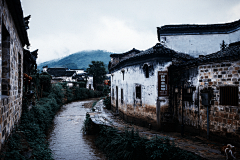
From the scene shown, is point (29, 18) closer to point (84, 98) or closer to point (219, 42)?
point (219, 42)

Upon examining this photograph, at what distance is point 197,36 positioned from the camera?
45.2 feet

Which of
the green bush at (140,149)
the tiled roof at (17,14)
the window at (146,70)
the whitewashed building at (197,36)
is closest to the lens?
the tiled roof at (17,14)

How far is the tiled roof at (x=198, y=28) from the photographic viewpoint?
13.3m

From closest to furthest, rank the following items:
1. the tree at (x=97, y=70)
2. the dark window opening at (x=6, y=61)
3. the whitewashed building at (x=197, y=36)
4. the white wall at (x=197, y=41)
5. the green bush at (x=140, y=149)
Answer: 1. the dark window opening at (x=6, y=61)
2. the green bush at (x=140, y=149)
3. the whitewashed building at (x=197, y=36)
4. the white wall at (x=197, y=41)
5. the tree at (x=97, y=70)

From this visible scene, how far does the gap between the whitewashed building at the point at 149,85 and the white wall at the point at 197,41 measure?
185 cm

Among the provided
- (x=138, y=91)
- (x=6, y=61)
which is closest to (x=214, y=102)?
(x=138, y=91)

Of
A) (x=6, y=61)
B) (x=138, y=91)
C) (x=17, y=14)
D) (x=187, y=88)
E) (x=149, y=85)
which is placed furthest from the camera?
(x=138, y=91)

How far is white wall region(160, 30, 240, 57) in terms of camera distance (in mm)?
13570

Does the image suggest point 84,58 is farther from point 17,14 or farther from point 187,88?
point 17,14

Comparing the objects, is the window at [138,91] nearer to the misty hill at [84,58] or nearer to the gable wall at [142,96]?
the gable wall at [142,96]

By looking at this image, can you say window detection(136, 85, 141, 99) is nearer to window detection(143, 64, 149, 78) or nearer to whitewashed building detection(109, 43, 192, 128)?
whitewashed building detection(109, 43, 192, 128)

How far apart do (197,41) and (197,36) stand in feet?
1.33

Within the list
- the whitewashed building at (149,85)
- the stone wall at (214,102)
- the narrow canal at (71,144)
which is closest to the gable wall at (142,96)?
the whitewashed building at (149,85)

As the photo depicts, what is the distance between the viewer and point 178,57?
10992 mm
